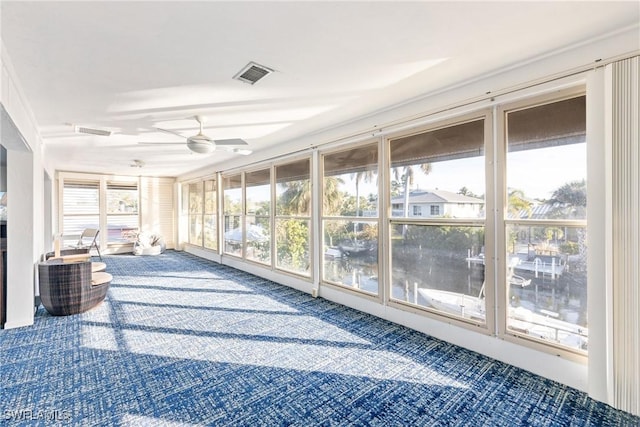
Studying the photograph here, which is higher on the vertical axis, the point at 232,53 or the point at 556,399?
the point at 232,53

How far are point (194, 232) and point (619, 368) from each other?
31.4 ft

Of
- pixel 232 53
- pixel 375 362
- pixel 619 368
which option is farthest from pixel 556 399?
pixel 232 53

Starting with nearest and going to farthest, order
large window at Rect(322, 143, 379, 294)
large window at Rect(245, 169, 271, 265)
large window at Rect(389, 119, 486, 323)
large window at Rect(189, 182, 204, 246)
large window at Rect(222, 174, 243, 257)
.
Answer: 1. large window at Rect(389, 119, 486, 323)
2. large window at Rect(322, 143, 379, 294)
3. large window at Rect(245, 169, 271, 265)
4. large window at Rect(222, 174, 243, 257)
5. large window at Rect(189, 182, 204, 246)

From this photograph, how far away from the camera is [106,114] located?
360 cm

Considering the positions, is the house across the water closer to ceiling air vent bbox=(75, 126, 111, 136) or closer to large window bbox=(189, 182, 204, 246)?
ceiling air vent bbox=(75, 126, 111, 136)

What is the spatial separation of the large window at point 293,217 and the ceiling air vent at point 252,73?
2470 millimetres

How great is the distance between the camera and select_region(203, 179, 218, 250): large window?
8078 mm

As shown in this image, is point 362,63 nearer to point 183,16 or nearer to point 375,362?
point 183,16

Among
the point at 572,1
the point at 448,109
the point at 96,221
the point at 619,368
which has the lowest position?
the point at 619,368

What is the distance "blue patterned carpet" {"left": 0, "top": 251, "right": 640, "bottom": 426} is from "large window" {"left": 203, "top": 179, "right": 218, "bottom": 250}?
415cm

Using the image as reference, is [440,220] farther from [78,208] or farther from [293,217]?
[78,208]

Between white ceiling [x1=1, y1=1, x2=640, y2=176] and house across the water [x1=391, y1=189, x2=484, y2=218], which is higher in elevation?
white ceiling [x1=1, y1=1, x2=640, y2=176]

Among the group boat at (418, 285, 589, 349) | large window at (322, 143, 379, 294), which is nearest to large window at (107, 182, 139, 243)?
large window at (322, 143, 379, 294)

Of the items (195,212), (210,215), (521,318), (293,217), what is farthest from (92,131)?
(521,318)
